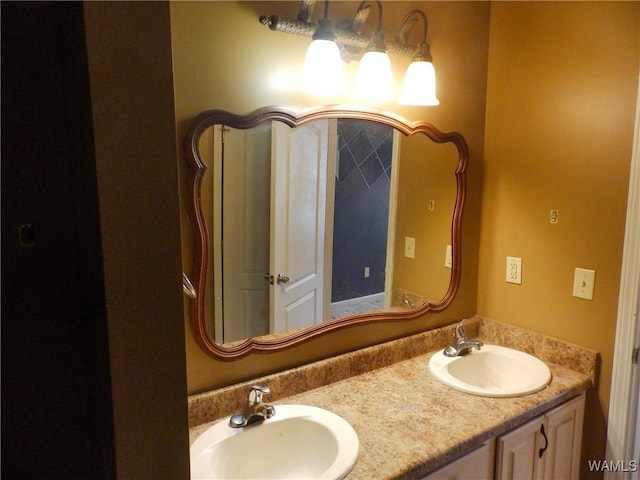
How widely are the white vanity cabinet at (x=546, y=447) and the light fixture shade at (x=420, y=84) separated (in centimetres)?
112

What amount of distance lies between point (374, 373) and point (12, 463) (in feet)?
4.32

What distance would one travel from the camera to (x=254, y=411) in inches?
52.6

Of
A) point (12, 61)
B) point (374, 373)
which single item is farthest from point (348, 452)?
point (12, 61)

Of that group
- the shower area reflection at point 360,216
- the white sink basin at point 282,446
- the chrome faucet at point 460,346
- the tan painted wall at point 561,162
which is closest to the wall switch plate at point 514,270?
the tan painted wall at point 561,162

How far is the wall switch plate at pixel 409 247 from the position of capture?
1.88 meters

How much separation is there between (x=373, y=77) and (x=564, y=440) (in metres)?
1.43

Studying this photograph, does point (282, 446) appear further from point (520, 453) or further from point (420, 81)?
point (420, 81)

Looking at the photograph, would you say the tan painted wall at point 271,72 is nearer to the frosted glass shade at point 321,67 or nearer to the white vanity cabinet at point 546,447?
the frosted glass shade at point 321,67

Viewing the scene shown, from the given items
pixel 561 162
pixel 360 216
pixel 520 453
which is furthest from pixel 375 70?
pixel 520 453

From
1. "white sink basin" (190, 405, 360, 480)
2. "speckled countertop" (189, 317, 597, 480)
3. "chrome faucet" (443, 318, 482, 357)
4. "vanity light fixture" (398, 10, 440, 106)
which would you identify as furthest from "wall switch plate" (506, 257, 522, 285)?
"white sink basin" (190, 405, 360, 480)

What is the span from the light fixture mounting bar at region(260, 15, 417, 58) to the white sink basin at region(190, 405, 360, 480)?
112 centimetres

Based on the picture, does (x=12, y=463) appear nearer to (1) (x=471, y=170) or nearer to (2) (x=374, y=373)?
(2) (x=374, y=373)

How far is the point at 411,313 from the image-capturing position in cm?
187

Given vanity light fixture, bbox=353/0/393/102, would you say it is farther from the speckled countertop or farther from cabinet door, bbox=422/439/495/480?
cabinet door, bbox=422/439/495/480
